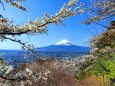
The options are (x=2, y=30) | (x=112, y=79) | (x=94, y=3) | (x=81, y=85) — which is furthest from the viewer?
(x=81, y=85)

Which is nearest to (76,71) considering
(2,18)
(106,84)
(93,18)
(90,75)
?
(90,75)

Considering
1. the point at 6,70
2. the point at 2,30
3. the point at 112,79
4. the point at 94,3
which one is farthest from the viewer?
the point at 112,79

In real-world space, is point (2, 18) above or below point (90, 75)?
above

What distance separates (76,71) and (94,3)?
16788mm

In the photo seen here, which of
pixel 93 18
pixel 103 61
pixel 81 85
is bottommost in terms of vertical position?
pixel 81 85

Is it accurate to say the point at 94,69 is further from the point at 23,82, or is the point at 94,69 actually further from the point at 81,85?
the point at 23,82

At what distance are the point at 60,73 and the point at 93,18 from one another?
35.9 feet

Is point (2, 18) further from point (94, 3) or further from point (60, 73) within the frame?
point (60, 73)

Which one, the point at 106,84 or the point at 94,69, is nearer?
the point at 106,84

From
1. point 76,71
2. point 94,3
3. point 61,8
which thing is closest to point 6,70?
point 61,8

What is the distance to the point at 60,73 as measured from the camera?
2639cm

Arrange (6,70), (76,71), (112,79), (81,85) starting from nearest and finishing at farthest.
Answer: (6,70)
(112,79)
(81,85)
(76,71)

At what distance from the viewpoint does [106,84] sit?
26.6 meters

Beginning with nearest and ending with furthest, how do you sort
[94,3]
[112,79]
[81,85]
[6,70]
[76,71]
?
[6,70]
[94,3]
[112,79]
[81,85]
[76,71]
